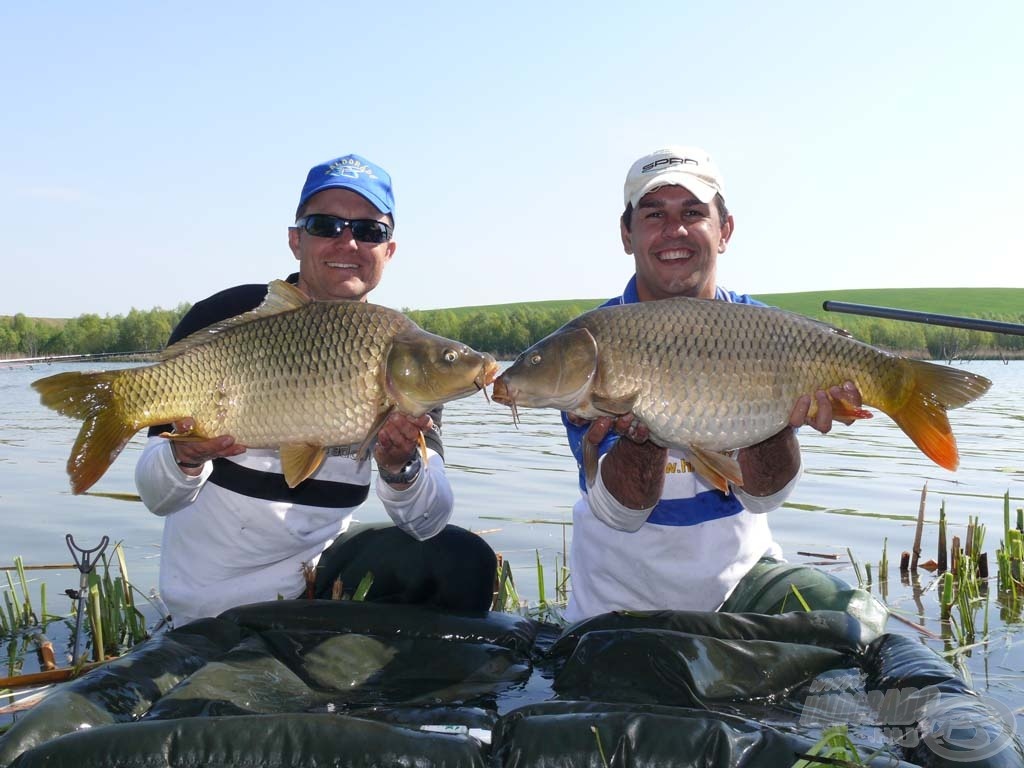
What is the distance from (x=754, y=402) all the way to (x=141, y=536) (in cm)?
422

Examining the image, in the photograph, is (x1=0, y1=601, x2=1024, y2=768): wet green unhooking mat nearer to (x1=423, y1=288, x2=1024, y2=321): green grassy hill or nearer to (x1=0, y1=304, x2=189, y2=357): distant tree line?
(x1=0, y1=304, x2=189, y2=357): distant tree line

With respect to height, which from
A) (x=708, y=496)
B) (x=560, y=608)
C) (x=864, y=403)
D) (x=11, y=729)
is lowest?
(x=560, y=608)

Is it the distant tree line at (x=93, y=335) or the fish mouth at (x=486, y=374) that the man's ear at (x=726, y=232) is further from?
the distant tree line at (x=93, y=335)

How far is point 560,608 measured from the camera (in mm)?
4176

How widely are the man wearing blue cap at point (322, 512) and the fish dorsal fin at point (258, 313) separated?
0.44 m

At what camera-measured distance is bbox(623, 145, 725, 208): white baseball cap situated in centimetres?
325

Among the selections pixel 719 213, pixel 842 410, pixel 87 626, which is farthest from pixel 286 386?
pixel 87 626

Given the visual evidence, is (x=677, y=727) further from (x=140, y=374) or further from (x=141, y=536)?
(x=141, y=536)

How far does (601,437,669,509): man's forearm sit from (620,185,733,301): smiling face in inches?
25.0

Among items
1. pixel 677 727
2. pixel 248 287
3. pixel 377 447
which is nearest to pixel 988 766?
pixel 677 727

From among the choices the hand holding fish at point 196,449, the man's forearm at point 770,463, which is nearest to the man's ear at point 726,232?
the man's forearm at point 770,463

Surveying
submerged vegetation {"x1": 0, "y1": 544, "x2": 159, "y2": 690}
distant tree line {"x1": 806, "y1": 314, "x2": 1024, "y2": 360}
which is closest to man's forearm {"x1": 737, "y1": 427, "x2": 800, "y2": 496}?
submerged vegetation {"x1": 0, "y1": 544, "x2": 159, "y2": 690}

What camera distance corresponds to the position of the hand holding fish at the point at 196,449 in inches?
104

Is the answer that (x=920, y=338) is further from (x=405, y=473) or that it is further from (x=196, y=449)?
(x=196, y=449)
